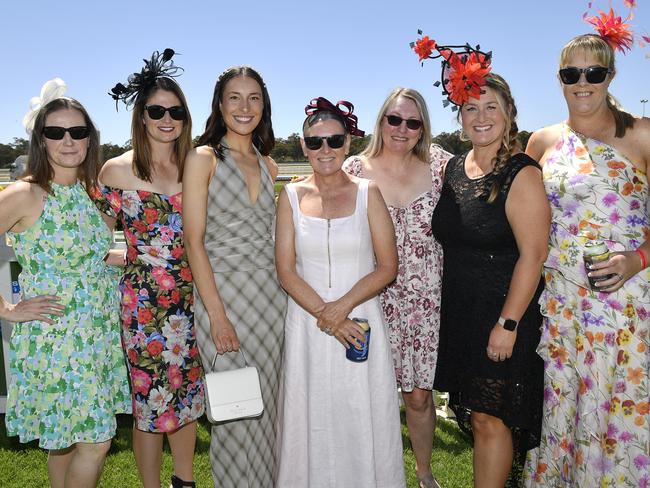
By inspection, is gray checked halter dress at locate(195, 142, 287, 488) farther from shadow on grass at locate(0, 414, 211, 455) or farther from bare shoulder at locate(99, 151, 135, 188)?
shadow on grass at locate(0, 414, 211, 455)

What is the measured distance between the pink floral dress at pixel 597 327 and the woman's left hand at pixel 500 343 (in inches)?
9.0

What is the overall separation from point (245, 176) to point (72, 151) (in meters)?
0.94

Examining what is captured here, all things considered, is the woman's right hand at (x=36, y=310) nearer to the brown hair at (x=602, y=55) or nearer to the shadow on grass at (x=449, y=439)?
the shadow on grass at (x=449, y=439)

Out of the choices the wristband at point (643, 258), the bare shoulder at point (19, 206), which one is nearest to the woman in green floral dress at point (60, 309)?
the bare shoulder at point (19, 206)

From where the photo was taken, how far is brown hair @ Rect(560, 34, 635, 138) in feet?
10.7

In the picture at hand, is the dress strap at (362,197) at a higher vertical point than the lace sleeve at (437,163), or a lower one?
lower

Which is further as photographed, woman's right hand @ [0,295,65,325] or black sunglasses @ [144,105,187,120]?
black sunglasses @ [144,105,187,120]

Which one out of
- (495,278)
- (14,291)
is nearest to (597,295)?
(495,278)

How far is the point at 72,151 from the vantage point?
3207mm

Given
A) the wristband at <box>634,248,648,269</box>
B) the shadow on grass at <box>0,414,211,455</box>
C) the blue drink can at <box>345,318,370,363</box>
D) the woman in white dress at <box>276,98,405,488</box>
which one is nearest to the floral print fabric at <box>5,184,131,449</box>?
the woman in white dress at <box>276,98,405,488</box>

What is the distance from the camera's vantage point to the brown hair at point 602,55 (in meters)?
3.27

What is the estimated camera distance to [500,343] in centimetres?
322

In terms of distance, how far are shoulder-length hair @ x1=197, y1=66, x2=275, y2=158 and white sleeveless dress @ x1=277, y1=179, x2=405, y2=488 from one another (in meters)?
0.47

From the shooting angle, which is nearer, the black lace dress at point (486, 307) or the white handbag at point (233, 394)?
the white handbag at point (233, 394)
